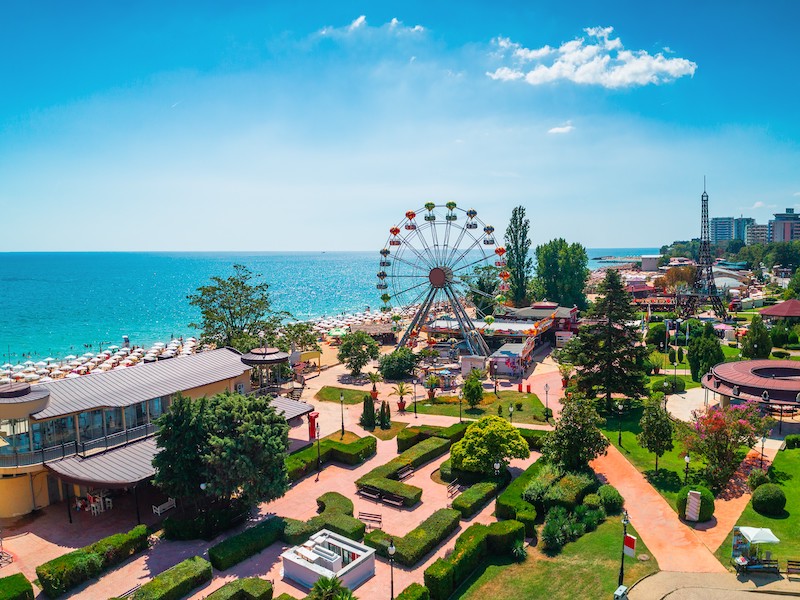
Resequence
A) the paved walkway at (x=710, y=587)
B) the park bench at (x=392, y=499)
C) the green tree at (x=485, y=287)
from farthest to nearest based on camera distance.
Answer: the green tree at (x=485, y=287) → the park bench at (x=392, y=499) → the paved walkway at (x=710, y=587)

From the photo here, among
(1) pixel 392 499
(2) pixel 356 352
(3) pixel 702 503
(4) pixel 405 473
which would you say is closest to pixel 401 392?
(2) pixel 356 352

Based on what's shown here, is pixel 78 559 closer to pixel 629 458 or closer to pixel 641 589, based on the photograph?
pixel 641 589

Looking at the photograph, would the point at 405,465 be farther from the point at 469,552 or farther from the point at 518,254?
the point at 518,254

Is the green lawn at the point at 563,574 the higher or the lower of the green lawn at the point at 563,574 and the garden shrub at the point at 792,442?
the lower

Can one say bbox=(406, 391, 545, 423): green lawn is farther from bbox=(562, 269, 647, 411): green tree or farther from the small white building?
the small white building

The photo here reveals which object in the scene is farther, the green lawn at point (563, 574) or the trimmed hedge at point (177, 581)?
the green lawn at point (563, 574)

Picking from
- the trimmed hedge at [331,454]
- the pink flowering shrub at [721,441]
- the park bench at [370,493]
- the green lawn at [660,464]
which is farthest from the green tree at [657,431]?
the trimmed hedge at [331,454]

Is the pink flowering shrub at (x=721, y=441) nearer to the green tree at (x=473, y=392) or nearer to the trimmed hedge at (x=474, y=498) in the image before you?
the trimmed hedge at (x=474, y=498)
